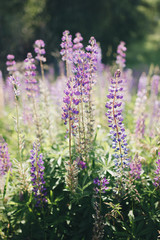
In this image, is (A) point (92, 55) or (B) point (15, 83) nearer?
(B) point (15, 83)

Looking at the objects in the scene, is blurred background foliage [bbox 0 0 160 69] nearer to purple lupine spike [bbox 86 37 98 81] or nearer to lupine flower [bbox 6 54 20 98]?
lupine flower [bbox 6 54 20 98]

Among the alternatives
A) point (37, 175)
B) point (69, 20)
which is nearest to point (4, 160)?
point (37, 175)

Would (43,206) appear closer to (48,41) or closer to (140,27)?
(48,41)

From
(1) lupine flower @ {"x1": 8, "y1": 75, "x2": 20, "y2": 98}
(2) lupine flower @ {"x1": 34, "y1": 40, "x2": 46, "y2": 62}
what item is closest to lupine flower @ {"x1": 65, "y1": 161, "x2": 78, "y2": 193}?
(1) lupine flower @ {"x1": 8, "y1": 75, "x2": 20, "y2": 98}

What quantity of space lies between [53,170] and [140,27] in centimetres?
1499

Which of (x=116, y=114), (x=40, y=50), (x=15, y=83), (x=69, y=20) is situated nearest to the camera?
(x=116, y=114)

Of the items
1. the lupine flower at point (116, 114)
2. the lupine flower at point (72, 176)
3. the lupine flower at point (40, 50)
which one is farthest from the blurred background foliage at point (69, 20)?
the lupine flower at point (72, 176)

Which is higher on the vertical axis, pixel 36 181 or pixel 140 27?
pixel 140 27

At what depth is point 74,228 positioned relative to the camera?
9.93ft

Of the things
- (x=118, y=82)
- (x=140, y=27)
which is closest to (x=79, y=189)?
(x=118, y=82)

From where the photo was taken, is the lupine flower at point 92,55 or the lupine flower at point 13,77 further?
the lupine flower at point 92,55

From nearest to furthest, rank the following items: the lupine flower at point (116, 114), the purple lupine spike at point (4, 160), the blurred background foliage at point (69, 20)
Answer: the lupine flower at point (116, 114) → the purple lupine spike at point (4, 160) → the blurred background foliage at point (69, 20)

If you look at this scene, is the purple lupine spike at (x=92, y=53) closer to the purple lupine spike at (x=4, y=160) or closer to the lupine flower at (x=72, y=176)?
the lupine flower at (x=72, y=176)

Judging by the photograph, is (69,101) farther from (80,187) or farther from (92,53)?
(80,187)
